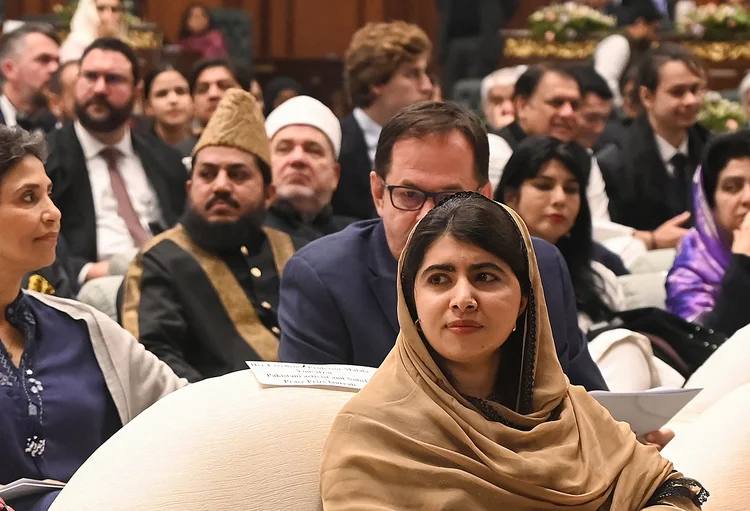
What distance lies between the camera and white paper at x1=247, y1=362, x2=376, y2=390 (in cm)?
229

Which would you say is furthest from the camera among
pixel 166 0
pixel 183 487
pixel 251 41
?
pixel 166 0

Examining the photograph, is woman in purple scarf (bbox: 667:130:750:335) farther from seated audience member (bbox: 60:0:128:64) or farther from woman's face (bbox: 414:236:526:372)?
seated audience member (bbox: 60:0:128:64)

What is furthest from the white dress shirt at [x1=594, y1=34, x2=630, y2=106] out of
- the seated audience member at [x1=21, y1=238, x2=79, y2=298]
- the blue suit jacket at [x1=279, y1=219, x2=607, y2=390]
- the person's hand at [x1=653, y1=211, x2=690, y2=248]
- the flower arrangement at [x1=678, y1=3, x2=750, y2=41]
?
the blue suit jacket at [x1=279, y1=219, x2=607, y2=390]

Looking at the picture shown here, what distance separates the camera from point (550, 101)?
5.81 metres

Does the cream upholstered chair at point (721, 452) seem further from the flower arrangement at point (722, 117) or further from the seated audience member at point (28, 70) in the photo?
the flower arrangement at point (722, 117)

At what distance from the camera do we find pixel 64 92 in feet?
21.1

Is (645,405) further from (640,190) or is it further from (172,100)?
(172,100)

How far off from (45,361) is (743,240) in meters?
2.37

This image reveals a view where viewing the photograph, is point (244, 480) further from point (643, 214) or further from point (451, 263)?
point (643, 214)

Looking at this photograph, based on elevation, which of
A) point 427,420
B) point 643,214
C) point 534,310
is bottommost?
point 643,214

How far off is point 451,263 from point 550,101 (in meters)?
3.96

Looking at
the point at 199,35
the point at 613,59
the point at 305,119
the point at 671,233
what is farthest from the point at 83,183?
the point at 199,35

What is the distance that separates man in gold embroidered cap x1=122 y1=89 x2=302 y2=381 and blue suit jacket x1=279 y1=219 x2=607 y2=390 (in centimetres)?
95

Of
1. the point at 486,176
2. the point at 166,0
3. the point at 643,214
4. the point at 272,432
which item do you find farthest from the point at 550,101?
the point at 166,0
